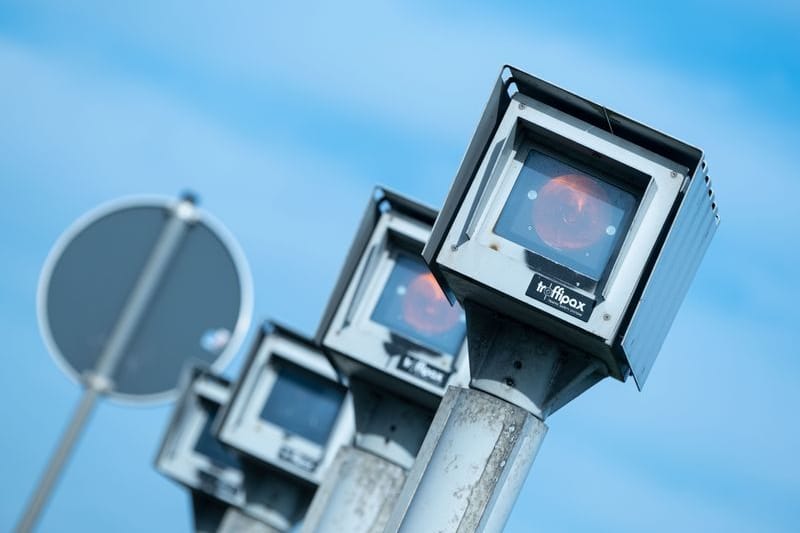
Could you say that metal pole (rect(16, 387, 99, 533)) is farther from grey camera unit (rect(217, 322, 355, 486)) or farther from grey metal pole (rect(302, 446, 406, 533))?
grey camera unit (rect(217, 322, 355, 486))

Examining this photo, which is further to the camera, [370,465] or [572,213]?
[370,465]

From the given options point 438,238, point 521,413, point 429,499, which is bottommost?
point 429,499

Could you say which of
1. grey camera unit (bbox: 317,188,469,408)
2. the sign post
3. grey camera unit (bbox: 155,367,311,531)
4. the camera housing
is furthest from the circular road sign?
the camera housing

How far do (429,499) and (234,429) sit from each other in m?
10.1

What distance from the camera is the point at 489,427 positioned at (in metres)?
7.03

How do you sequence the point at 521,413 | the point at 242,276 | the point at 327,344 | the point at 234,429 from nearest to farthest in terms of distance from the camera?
the point at 242,276 → the point at 521,413 → the point at 327,344 → the point at 234,429

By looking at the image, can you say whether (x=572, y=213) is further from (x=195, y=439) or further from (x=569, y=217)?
(x=195, y=439)

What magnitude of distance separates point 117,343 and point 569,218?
177cm

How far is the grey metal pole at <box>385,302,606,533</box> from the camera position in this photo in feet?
22.8

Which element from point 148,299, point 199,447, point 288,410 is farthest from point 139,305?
point 199,447

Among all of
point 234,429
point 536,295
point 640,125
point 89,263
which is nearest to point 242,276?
point 89,263

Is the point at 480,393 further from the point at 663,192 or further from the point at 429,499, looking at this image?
the point at 663,192

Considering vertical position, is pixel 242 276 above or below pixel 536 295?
below

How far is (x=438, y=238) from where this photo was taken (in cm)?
699
